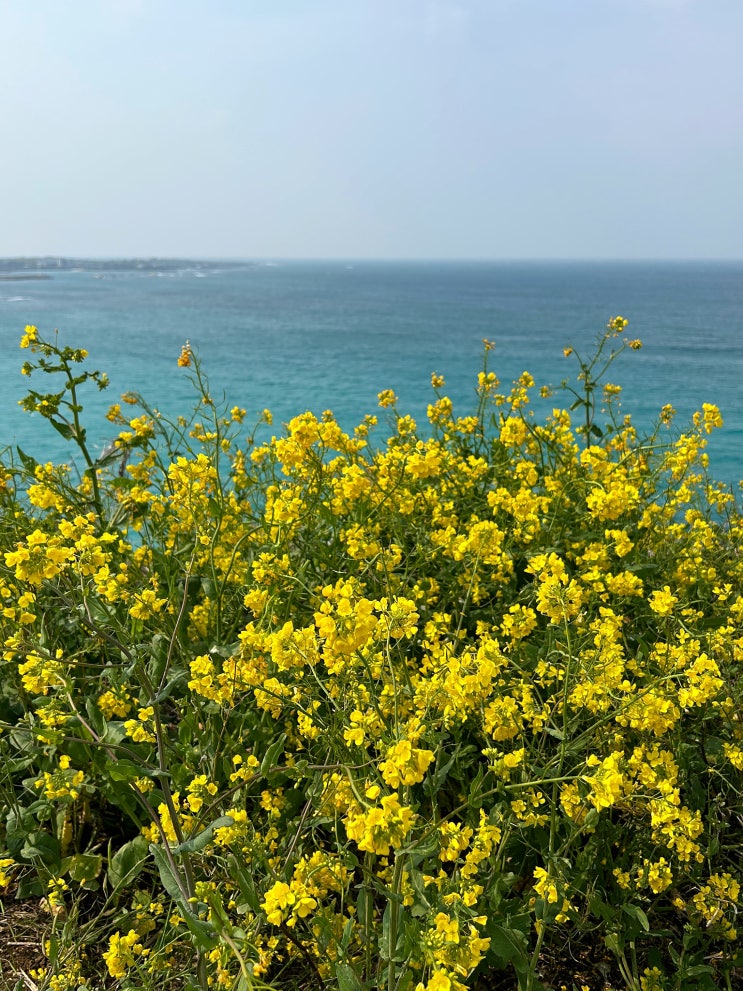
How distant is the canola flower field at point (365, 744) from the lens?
64.7 inches

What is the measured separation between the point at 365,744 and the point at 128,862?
46.7 inches

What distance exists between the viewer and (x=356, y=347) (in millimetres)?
45750

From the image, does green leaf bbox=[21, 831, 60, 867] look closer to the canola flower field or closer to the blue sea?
the canola flower field

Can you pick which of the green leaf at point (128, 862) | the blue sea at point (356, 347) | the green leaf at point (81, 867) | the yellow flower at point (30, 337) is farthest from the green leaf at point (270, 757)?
the blue sea at point (356, 347)

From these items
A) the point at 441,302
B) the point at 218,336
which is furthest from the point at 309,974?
the point at 441,302

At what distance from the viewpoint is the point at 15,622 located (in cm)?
245

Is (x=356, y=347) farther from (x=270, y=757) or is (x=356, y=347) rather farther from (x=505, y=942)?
(x=505, y=942)

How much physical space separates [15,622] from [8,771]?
19.8 inches

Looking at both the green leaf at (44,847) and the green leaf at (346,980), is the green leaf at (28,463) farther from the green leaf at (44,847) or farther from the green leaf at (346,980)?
the green leaf at (346,980)

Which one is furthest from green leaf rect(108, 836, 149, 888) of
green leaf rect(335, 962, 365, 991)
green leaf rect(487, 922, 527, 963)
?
green leaf rect(487, 922, 527, 963)

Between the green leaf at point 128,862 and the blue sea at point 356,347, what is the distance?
86.1 inches

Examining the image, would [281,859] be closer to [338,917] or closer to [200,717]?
[338,917]

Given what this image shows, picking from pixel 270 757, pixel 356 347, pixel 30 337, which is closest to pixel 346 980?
pixel 270 757

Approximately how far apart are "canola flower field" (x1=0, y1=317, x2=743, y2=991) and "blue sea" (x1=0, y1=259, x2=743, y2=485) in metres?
1.55
